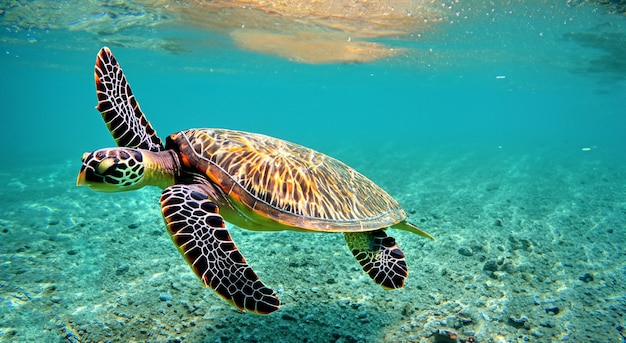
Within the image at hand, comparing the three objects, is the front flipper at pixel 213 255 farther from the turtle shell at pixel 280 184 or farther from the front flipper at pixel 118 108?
the front flipper at pixel 118 108

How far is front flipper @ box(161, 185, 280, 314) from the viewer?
200cm

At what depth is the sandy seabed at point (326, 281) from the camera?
291cm

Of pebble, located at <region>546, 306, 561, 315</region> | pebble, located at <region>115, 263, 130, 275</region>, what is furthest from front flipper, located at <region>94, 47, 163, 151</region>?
pebble, located at <region>546, 306, 561, 315</region>

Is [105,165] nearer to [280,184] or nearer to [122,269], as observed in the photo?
[280,184]

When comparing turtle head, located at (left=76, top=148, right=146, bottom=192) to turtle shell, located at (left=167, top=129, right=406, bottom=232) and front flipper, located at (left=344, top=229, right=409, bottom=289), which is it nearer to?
turtle shell, located at (left=167, top=129, right=406, bottom=232)

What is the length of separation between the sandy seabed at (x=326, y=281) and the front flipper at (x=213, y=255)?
1.00 meters

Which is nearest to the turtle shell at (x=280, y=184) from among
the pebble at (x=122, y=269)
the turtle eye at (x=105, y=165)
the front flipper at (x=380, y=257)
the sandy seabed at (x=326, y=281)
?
the front flipper at (x=380, y=257)

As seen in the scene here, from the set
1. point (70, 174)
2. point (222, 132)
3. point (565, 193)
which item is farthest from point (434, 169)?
point (70, 174)

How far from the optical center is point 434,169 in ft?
41.4

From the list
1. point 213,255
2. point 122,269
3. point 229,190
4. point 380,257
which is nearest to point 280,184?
point 229,190

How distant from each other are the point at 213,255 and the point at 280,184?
88 centimetres

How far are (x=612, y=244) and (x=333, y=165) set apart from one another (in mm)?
4822

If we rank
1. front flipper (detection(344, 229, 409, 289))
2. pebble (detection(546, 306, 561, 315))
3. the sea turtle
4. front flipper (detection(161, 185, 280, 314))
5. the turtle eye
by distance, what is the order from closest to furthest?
front flipper (detection(161, 185, 280, 314)), the sea turtle, the turtle eye, front flipper (detection(344, 229, 409, 289)), pebble (detection(546, 306, 561, 315))

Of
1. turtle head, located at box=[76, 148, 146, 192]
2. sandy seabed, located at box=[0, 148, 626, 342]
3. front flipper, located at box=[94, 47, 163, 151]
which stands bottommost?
sandy seabed, located at box=[0, 148, 626, 342]
